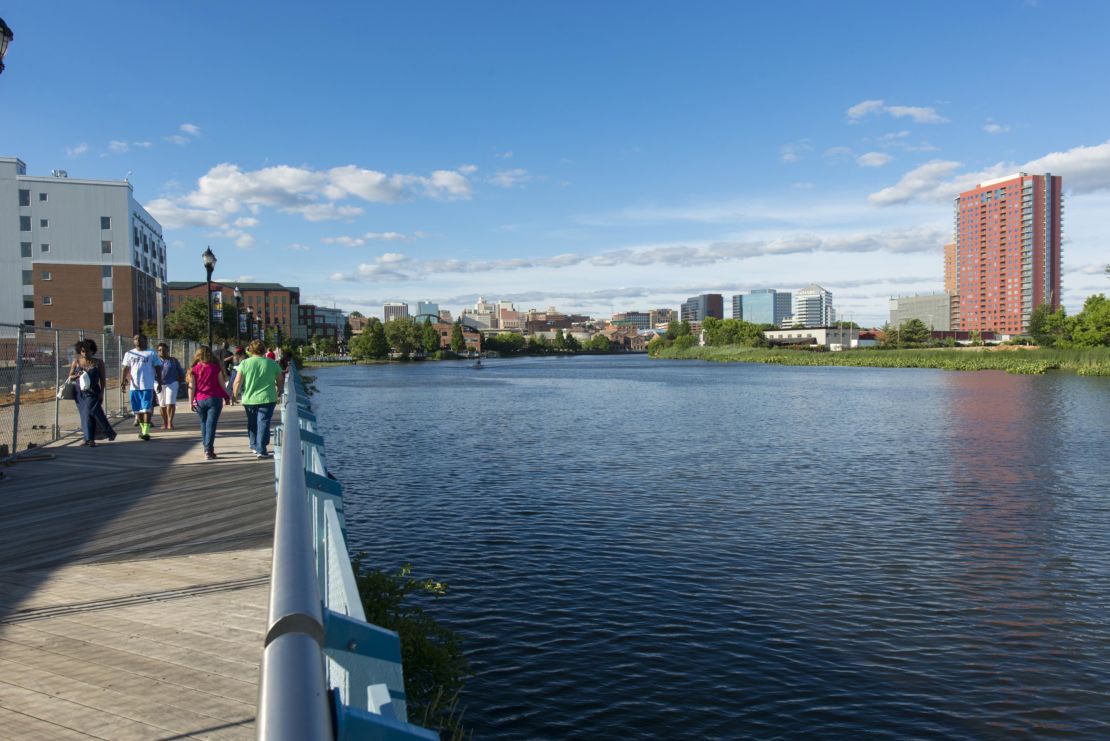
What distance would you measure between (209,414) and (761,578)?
30.7 ft

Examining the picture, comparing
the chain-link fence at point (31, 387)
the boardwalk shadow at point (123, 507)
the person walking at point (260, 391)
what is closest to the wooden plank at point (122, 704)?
the boardwalk shadow at point (123, 507)

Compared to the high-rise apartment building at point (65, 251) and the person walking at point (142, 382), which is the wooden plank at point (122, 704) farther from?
the high-rise apartment building at point (65, 251)

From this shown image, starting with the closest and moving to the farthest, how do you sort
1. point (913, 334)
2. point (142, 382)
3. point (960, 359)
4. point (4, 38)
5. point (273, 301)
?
point (4, 38) → point (142, 382) → point (960, 359) → point (913, 334) → point (273, 301)

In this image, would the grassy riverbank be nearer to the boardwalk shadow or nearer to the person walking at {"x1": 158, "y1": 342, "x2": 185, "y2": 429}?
the person walking at {"x1": 158, "y1": 342, "x2": 185, "y2": 429}

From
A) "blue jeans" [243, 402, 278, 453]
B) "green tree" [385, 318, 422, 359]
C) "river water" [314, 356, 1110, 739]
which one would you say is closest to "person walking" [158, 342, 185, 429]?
"river water" [314, 356, 1110, 739]

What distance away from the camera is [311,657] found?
128 cm

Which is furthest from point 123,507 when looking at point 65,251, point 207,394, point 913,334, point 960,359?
point 913,334

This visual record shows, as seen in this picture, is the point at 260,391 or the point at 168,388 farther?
the point at 168,388

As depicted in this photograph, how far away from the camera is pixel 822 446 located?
84.6 ft

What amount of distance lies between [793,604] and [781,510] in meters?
5.70

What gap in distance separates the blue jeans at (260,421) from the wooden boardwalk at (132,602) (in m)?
1.73

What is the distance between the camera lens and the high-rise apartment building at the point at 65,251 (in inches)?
2995

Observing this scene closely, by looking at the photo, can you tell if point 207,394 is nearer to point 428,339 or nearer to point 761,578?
point 761,578

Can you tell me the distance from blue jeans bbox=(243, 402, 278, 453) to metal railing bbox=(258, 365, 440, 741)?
11545mm
